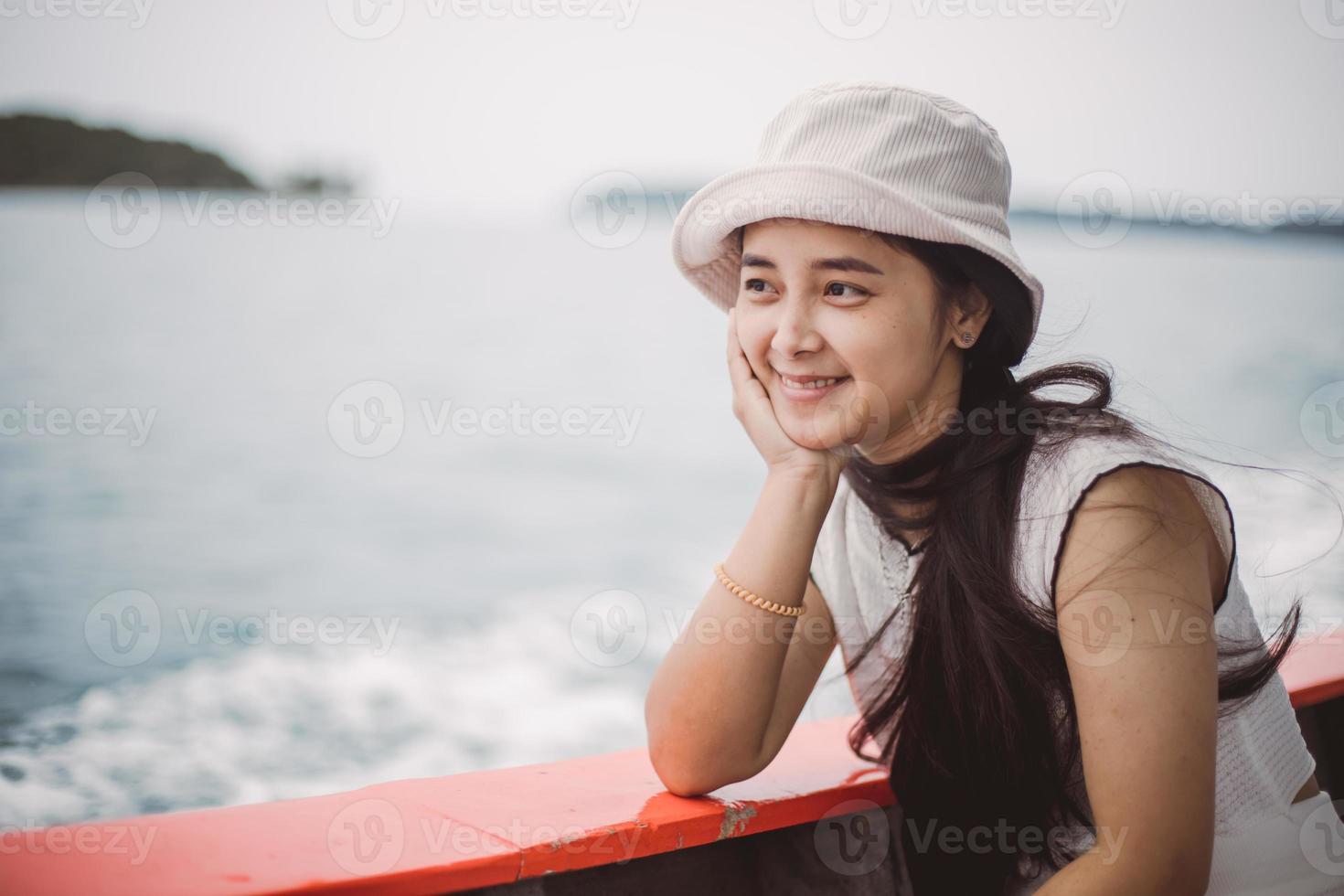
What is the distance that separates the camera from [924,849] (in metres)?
1.62

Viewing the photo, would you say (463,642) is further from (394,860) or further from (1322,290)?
(1322,290)

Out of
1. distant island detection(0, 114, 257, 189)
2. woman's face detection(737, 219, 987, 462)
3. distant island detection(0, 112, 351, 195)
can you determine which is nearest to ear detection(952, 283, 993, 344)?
woman's face detection(737, 219, 987, 462)

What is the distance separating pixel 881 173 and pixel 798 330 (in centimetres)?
24

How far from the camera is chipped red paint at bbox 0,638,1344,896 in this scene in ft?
3.82

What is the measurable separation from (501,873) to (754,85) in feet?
34.2

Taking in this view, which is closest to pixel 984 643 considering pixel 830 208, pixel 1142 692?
pixel 1142 692

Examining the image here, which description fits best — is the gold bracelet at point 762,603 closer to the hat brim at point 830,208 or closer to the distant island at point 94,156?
the hat brim at point 830,208

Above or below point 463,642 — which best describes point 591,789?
below

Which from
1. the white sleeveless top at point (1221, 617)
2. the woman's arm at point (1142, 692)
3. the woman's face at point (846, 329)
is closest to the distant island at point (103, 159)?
the woman's face at point (846, 329)

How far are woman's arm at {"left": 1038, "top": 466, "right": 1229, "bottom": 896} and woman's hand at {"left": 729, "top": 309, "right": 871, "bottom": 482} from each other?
1.19 ft

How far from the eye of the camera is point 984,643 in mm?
1459

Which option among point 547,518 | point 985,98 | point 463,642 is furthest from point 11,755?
point 985,98

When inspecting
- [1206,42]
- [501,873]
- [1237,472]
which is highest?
[1206,42]

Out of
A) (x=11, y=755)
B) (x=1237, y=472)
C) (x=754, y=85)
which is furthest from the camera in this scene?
(x=754, y=85)
